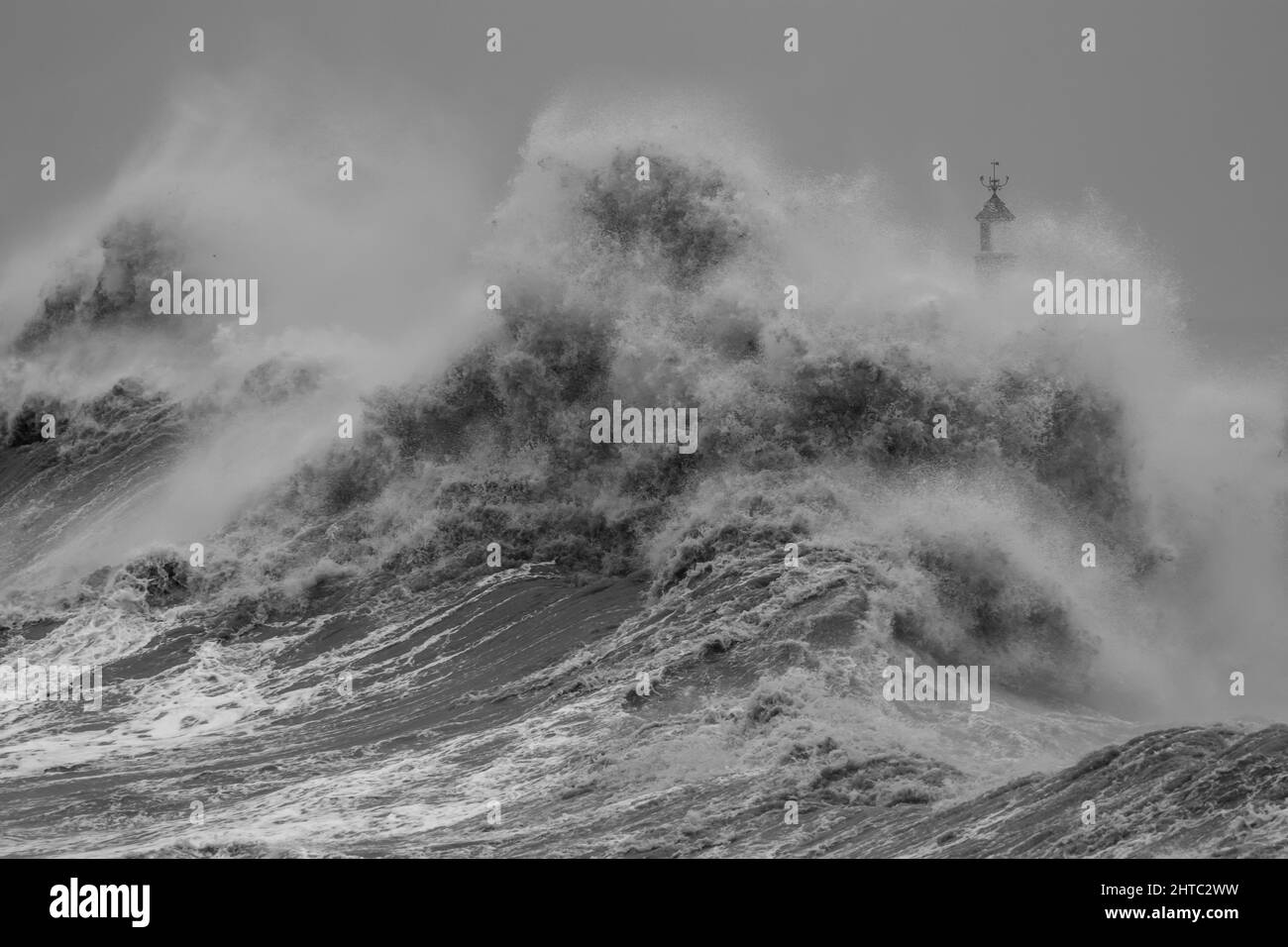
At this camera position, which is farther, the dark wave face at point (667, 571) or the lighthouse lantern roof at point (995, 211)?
the lighthouse lantern roof at point (995, 211)

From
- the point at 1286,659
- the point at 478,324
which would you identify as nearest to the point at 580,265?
the point at 478,324

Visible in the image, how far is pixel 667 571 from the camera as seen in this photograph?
20891 mm

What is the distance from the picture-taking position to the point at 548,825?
1499 centimetres

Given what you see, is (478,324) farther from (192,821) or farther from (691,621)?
(192,821)

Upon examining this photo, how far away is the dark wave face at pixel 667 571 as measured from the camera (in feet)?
50.1

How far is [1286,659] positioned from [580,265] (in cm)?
1008

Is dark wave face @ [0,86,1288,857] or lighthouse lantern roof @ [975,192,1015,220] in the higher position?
lighthouse lantern roof @ [975,192,1015,220]

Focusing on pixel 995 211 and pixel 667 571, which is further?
pixel 995 211

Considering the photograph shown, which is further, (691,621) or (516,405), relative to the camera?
(516,405)

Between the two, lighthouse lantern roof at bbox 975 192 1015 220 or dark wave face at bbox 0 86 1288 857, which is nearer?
dark wave face at bbox 0 86 1288 857

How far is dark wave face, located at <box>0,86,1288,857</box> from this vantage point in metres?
15.3

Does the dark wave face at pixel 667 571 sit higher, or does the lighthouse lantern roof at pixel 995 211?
the lighthouse lantern roof at pixel 995 211

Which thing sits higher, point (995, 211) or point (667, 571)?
point (995, 211)
